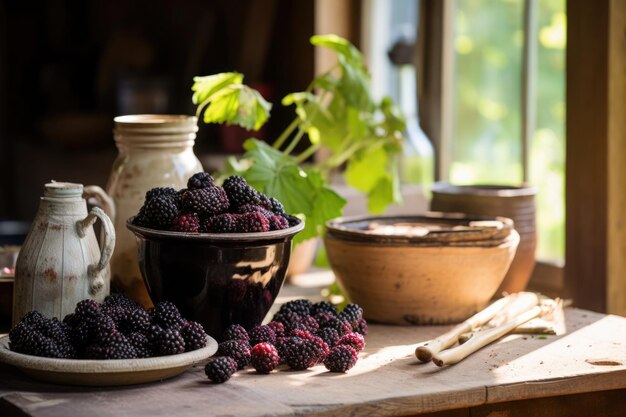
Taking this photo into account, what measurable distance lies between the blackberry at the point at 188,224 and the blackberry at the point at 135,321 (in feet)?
0.53

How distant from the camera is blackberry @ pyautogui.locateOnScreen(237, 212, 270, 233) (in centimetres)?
166

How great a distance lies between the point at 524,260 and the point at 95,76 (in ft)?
10.1

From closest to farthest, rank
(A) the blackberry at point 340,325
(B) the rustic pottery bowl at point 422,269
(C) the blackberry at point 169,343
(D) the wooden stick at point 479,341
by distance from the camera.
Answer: (C) the blackberry at point 169,343 < (D) the wooden stick at point 479,341 < (A) the blackberry at point 340,325 < (B) the rustic pottery bowl at point 422,269

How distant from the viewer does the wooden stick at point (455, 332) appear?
5.43ft

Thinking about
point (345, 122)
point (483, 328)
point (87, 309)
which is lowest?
point (483, 328)

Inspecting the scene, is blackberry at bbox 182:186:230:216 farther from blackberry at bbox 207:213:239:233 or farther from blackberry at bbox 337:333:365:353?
blackberry at bbox 337:333:365:353

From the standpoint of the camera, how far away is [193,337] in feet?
5.06

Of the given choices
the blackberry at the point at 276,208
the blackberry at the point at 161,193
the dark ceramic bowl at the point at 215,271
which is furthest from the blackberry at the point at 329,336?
the blackberry at the point at 161,193

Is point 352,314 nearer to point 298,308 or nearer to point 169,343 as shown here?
point 298,308

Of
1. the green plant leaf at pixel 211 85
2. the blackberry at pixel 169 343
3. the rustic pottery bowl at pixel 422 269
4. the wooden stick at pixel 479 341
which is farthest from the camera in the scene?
the green plant leaf at pixel 211 85

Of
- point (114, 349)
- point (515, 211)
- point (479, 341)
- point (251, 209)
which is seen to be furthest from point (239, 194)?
point (515, 211)

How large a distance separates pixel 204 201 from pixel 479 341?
1.69 ft

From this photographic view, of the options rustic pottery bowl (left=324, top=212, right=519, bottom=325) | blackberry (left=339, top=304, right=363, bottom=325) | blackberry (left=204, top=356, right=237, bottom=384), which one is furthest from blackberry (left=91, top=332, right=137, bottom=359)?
rustic pottery bowl (left=324, top=212, right=519, bottom=325)

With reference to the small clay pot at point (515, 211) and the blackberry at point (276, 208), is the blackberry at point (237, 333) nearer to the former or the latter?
the blackberry at point (276, 208)
